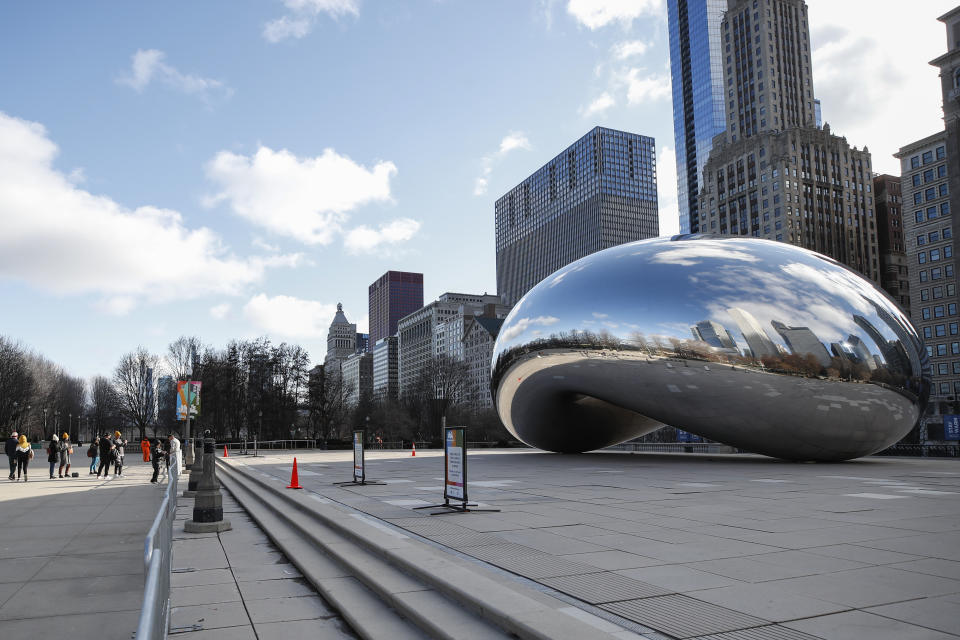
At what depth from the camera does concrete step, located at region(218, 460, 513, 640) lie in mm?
4961

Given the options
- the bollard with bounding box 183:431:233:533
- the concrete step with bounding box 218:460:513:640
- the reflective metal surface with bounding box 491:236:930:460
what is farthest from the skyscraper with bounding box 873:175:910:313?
the concrete step with bounding box 218:460:513:640

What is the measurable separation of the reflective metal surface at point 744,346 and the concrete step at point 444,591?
36.3ft

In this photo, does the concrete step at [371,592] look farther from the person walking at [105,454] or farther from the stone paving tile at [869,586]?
the person walking at [105,454]

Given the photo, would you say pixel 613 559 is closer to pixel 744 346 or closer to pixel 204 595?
pixel 204 595

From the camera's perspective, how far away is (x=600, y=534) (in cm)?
798

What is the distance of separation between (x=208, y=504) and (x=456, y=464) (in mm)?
3806

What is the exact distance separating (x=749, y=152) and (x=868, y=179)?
27.0 m

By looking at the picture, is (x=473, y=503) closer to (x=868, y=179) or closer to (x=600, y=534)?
(x=600, y=534)

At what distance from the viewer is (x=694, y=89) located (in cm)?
18738

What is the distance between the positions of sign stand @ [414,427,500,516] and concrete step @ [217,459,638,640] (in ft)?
4.86

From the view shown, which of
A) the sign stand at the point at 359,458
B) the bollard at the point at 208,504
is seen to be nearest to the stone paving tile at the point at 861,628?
the bollard at the point at 208,504

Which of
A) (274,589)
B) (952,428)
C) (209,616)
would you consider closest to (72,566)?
(274,589)

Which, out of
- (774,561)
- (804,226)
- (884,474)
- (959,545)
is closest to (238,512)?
(774,561)

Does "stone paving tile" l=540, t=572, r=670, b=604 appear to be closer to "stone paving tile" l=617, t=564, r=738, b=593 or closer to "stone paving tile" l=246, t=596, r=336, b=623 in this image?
"stone paving tile" l=617, t=564, r=738, b=593
